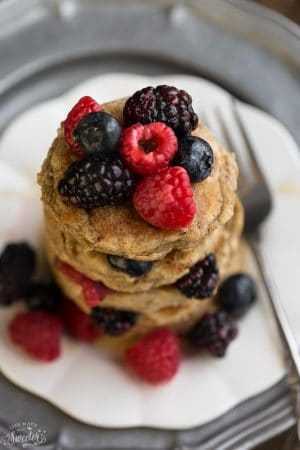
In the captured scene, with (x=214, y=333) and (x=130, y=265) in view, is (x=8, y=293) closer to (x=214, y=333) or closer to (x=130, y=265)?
(x=130, y=265)

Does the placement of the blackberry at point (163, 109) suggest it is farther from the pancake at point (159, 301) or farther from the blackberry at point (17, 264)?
the blackberry at point (17, 264)

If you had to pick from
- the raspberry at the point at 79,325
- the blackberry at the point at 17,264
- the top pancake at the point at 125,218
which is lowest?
the raspberry at the point at 79,325

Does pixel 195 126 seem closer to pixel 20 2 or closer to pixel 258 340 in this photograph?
pixel 258 340

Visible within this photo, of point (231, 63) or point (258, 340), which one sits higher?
point (231, 63)

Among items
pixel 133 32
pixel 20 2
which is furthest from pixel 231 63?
pixel 20 2

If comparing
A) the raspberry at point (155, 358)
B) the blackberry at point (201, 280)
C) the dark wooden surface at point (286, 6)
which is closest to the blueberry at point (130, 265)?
the blackberry at point (201, 280)
